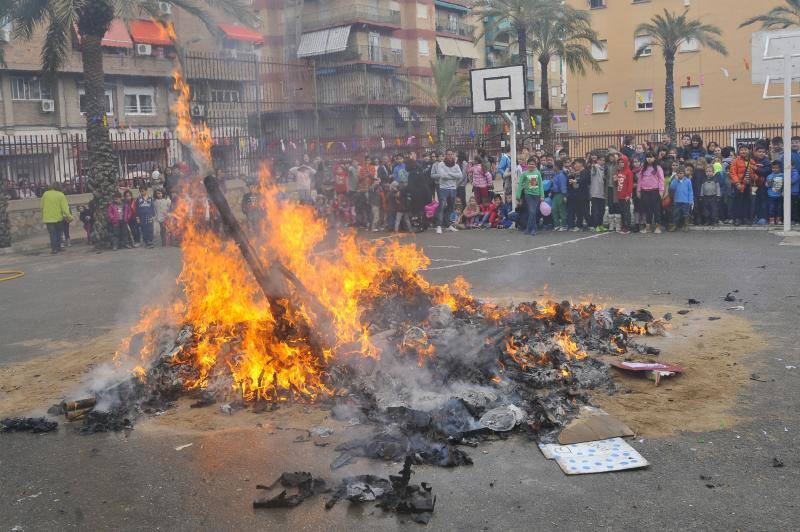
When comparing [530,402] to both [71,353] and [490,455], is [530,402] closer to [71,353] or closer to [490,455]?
[490,455]

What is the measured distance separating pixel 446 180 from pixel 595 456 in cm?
1490

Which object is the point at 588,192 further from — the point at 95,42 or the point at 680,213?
the point at 95,42

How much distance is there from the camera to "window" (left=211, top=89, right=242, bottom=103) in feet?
79.3

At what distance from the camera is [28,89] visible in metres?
37.5

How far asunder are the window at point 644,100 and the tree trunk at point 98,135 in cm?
3690

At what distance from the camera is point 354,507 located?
4.70m

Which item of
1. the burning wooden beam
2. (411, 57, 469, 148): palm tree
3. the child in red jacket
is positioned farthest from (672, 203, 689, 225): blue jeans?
(411, 57, 469, 148): palm tree

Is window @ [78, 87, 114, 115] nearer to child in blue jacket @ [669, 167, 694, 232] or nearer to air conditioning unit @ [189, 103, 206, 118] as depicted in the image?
air conditioning unit @ [189, 103, 206, 118]

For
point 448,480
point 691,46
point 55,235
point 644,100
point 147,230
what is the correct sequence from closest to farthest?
point 448,480
point 55,235
point 147,230
point 691,46
point 644,100

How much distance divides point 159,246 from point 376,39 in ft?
125

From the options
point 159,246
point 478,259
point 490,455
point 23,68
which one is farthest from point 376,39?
point 490,455

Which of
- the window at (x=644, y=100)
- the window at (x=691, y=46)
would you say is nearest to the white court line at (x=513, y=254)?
the window at (x=691, y=46)

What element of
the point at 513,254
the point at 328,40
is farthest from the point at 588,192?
the point at 328,40

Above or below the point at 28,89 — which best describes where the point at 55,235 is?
below
